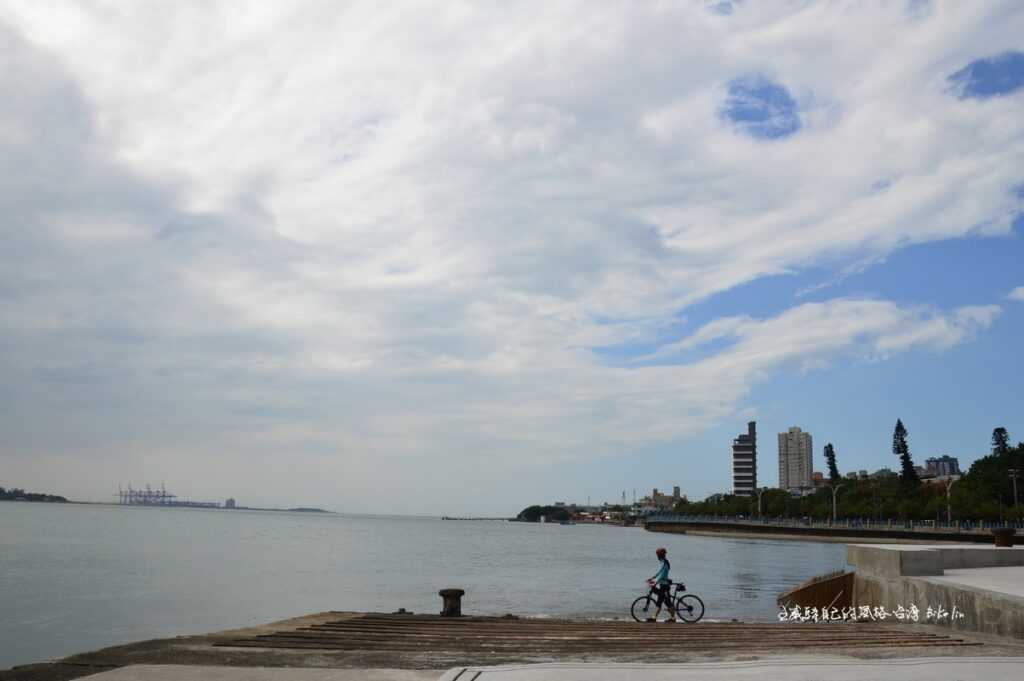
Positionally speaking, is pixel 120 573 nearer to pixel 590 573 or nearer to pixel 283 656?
pixel 590 573

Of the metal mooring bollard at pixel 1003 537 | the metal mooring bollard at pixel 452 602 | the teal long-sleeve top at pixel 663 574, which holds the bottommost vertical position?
the metal mooring bollard at pixel 452 602

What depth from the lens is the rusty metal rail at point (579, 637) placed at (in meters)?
13.7

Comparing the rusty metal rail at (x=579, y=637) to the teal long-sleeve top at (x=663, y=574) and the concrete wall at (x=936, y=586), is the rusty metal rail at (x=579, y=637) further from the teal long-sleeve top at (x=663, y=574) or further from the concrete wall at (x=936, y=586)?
the teal long-sleeve top at (x=663, y=574)

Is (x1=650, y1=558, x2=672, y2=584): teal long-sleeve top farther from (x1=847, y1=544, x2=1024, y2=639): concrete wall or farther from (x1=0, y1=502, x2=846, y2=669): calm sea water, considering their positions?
(x1=0, y1=502, x2=846, y2=669): calm sea water

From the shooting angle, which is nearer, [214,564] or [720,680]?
[720,680]

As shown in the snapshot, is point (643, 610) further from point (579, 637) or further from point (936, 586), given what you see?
point (936, 586)

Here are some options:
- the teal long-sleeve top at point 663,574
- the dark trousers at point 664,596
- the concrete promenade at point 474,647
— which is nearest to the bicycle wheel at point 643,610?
the dark trousers at point 664,596

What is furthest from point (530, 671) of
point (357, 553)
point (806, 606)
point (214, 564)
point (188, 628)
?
point (357, 553)

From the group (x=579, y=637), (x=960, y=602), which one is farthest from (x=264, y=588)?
(x=960, y=602)

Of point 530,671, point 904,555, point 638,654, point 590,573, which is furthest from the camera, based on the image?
point 590,573

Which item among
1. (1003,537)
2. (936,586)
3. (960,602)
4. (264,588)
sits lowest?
(264,588)

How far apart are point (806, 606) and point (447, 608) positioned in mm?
13143

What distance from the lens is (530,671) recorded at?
9836mm

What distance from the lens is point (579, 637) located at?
15.3 m
